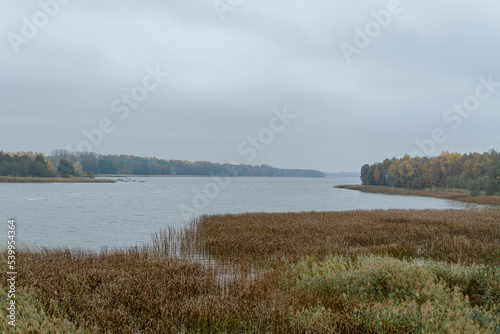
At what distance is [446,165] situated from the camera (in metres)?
113

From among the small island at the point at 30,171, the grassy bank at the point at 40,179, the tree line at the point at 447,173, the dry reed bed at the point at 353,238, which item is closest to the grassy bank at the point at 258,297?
the dry reed bed at the point at 353,238

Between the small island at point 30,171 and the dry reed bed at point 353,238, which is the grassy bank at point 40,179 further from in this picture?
the dry reed bed at point 353,238

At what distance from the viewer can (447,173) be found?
361 feet

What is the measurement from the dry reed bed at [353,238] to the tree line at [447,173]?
62509 millimetres

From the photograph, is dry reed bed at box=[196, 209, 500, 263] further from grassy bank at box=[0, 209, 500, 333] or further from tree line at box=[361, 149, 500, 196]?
tree line at box=[361, 149, 500, 196]

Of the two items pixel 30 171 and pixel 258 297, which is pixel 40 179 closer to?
pixel 30 171

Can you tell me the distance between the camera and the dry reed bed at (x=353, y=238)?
15.1 metres

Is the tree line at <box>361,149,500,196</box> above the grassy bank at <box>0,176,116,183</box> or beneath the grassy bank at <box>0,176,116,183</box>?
above

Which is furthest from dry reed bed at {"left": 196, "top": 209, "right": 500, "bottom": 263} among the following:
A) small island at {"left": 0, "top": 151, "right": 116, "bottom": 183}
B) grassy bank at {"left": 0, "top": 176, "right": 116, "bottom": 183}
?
small island at {"left": 0, "top": 151, "right": 116, "bottom": 183}

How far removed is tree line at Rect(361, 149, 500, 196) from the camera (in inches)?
3054

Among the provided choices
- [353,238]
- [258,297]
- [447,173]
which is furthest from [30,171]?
[447,173]

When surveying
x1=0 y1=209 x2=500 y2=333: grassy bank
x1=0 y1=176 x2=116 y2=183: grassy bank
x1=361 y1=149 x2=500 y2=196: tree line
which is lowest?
x1=0 y1=176 x2=116 y2=183: grassy bank

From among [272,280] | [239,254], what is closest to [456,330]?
[272,280]

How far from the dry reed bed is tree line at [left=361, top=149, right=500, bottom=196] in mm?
62509
